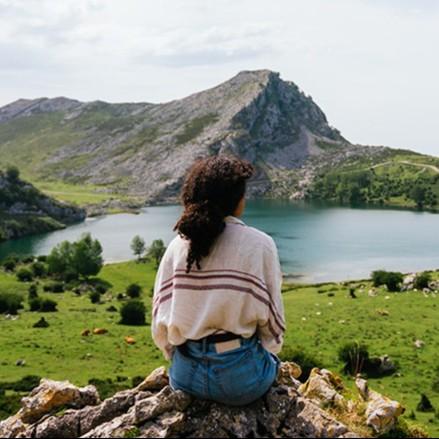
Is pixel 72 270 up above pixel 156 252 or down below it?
below

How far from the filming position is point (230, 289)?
25.3 ft

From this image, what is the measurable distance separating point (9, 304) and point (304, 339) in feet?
115

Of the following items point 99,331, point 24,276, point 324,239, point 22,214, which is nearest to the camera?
point 99,331

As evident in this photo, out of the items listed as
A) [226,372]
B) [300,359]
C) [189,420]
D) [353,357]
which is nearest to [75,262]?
[353,357]

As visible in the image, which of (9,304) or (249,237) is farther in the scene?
(9,304)

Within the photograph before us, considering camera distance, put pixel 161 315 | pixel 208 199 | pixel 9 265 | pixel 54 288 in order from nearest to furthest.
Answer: pixel 208 199, pixel 161 315, pixel 54 288, pixel 9 265

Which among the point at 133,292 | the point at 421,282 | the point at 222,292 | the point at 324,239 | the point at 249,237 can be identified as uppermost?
the point at 249,237

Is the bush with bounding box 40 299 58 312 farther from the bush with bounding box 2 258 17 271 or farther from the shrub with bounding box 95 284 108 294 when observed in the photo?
the bush with bounding box 2 258 17 271

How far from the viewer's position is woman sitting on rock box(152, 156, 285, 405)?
772cm

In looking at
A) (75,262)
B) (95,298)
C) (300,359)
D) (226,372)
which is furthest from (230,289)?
(75,262)

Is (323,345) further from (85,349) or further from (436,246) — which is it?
(436,246)

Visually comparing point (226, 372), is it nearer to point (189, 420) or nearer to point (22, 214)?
point (189, 420)

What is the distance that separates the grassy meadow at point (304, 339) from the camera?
3897 centimetres

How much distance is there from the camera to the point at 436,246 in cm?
12719
